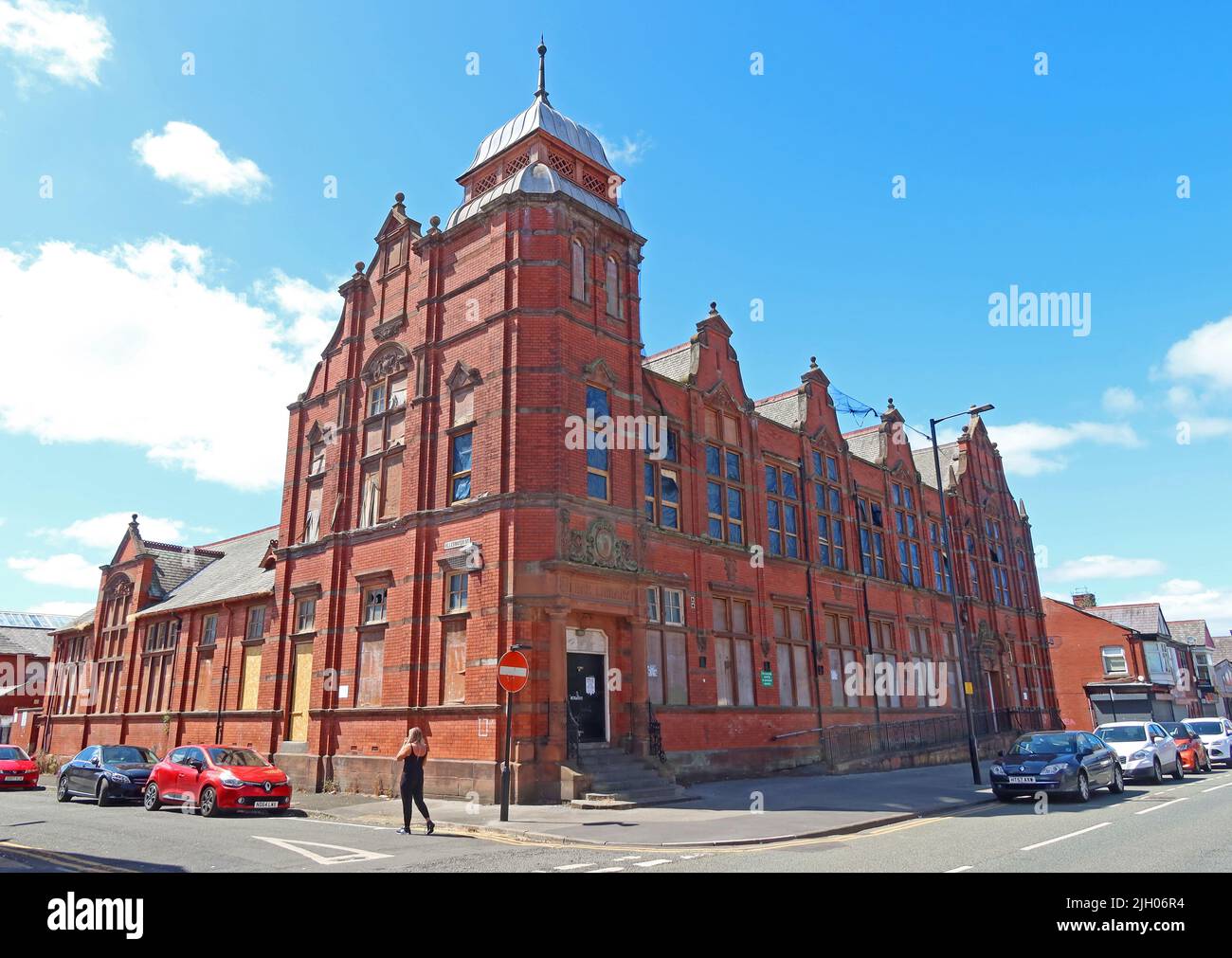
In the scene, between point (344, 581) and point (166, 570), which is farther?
point (166, 570)

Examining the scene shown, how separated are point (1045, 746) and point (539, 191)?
1831cm

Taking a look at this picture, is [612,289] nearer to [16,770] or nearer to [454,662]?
[454,662]

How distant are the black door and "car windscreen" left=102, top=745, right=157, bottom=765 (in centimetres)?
1208

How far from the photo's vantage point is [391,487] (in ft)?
76.7

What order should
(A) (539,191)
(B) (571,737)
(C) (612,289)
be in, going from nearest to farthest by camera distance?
1. (B) (571,737)
2. (A) (539,191)
3. (C) (612,289)

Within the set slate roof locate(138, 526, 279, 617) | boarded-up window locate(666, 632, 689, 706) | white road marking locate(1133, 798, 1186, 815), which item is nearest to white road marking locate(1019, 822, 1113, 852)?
white road marking locate(1133, 798, 1186, 815)

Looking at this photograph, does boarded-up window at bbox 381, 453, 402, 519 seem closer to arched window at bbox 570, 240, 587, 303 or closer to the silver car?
arched window at bbox 570, 240, 587, 303

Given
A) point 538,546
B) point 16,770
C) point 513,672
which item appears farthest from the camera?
point 16,770

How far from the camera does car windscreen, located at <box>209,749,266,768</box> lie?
1795cm

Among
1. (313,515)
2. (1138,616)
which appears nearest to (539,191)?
(313,515)
